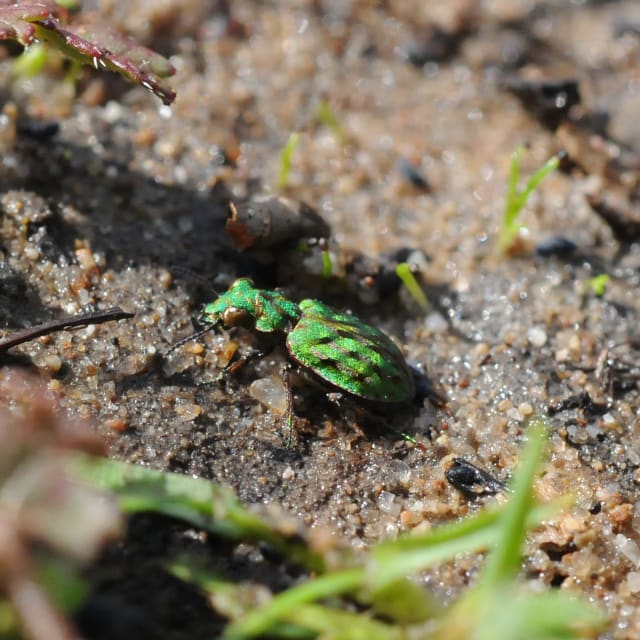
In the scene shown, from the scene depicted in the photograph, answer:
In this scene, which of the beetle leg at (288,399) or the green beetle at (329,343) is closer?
the beetle leg at (288,399)

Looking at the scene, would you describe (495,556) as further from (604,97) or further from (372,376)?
(604,97)

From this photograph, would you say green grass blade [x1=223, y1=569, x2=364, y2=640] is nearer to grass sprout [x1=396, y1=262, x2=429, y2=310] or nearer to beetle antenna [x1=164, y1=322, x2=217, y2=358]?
beetle antenna [x1=164, y1=322, x2=217, y2=358]

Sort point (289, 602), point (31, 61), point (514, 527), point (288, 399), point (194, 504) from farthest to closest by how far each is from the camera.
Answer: point (31, 61) < point (288, 399) < point (194, 504) < point (289, 602) < point (514, 527)

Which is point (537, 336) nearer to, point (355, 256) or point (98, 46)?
point (355, 256)

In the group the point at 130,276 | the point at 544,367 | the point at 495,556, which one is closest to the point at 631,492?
the point at 544,367

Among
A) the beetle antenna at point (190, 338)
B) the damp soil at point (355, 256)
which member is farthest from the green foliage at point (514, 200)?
the beetle antenna at point (190, 338)

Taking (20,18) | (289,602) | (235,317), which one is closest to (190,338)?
(235,317)

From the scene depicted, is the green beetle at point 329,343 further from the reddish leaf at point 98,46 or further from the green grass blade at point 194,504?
the green grass blade at point 194,504
